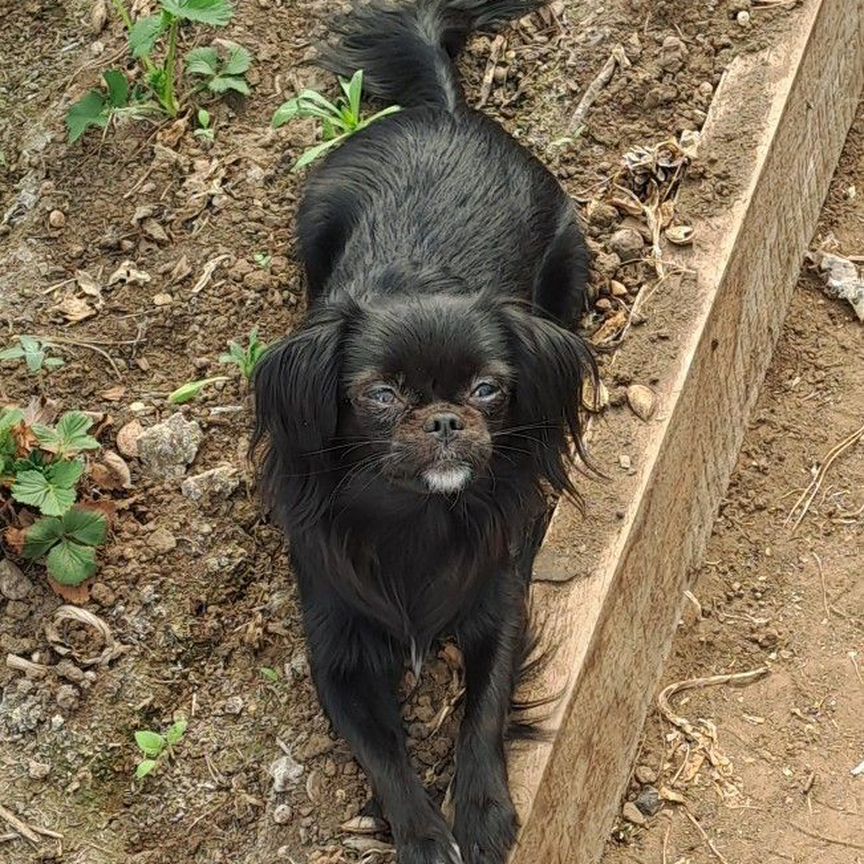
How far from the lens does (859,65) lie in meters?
4.94

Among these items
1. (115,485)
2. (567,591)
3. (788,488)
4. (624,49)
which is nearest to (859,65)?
(624,49)

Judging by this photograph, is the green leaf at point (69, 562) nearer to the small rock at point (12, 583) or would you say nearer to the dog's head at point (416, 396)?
the small rock at point (12, 583)

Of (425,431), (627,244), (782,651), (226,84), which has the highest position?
(425,431)

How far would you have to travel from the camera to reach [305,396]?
10.3ft

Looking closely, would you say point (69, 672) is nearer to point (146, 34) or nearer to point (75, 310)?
point (75, 310)

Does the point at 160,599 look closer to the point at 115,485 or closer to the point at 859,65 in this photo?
the point at 115,485

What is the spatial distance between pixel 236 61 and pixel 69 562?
1746mm

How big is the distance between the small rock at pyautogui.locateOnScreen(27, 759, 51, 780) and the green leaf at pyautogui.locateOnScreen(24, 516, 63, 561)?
495mm

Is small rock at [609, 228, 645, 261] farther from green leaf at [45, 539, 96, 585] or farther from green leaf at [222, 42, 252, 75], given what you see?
green leaf at [45, 539, 96, 585]

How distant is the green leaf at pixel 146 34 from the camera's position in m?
4.18

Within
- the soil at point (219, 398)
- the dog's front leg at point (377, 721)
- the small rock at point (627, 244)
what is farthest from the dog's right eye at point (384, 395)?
the small rock at point (627, 244)

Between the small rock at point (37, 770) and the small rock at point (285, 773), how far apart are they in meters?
0.50

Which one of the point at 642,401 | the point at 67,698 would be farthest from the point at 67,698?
the point at 642,401

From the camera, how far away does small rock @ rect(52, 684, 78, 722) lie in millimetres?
3463
